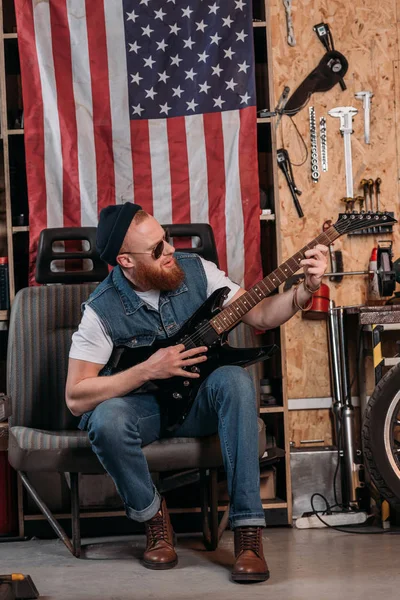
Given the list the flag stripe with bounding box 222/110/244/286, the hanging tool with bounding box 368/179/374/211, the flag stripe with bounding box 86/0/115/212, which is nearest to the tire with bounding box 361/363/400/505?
the flag stripe with bounding box 222/110/244/286

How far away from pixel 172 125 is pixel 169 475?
4.97 feet

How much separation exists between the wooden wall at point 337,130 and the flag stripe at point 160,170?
615mm

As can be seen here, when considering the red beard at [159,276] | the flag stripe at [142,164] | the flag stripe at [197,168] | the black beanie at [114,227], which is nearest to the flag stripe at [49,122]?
the flag stripe at [142,164]

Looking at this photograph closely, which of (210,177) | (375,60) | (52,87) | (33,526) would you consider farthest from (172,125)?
(33,526)

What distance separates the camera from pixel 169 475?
3.50 m

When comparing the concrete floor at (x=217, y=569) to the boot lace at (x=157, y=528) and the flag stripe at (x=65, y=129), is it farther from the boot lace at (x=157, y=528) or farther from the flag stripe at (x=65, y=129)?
the flag stripe at (x=65, y=129)

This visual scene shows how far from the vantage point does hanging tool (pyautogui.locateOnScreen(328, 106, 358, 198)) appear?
3908 millimetres

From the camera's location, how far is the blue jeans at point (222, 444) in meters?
2.62

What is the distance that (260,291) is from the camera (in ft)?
9.34

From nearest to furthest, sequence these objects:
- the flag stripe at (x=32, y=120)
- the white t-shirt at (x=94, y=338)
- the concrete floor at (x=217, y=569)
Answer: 1. the concrete floor at (x=217, y=569)
2. the white t-shirt at (x=94, y=338)
3. the flag stripe at (x=32, y=120)

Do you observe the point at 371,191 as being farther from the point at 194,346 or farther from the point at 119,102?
the point at 194,346

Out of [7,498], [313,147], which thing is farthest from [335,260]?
[7,498]

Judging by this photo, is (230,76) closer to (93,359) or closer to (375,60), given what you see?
(375,60)

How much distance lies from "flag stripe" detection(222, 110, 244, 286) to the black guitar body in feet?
2.44
